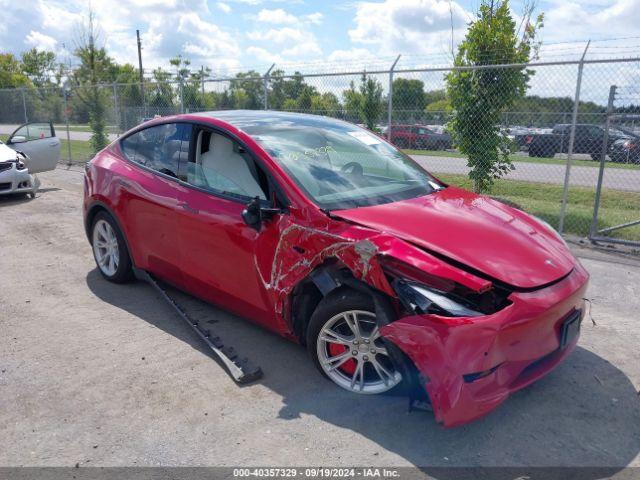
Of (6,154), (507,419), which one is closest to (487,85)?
(507,419)

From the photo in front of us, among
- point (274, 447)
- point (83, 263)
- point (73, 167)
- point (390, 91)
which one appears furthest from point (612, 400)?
point (73, 167)

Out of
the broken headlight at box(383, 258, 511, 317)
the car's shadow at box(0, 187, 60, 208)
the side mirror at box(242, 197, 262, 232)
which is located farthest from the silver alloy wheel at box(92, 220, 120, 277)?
the car's shadow at box(0, 187, 60, 208)

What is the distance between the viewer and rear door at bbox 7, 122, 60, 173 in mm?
10422

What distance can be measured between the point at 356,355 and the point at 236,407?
77cm

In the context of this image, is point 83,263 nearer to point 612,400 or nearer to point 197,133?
point 197,133

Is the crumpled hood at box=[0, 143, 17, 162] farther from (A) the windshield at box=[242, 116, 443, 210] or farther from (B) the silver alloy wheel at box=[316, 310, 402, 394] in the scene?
(B) the silver alloy wheel at box=[316, 310, 402, 394]

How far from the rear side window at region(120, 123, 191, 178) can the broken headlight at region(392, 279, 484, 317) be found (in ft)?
7.54

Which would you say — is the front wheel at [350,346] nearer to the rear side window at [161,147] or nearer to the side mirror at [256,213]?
the side mirror at [256,213]

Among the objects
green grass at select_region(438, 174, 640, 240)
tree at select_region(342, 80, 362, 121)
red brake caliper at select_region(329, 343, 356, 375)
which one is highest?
tree at select_region(342, 80, 362, 121)

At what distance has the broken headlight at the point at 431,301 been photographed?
2.77 meters

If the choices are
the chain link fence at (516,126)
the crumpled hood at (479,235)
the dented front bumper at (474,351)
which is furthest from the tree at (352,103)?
the dented front bumper at (474,351)

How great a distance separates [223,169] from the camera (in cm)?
405

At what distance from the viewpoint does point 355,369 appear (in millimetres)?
3346

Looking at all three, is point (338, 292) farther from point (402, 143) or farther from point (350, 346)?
point (402, 143)
